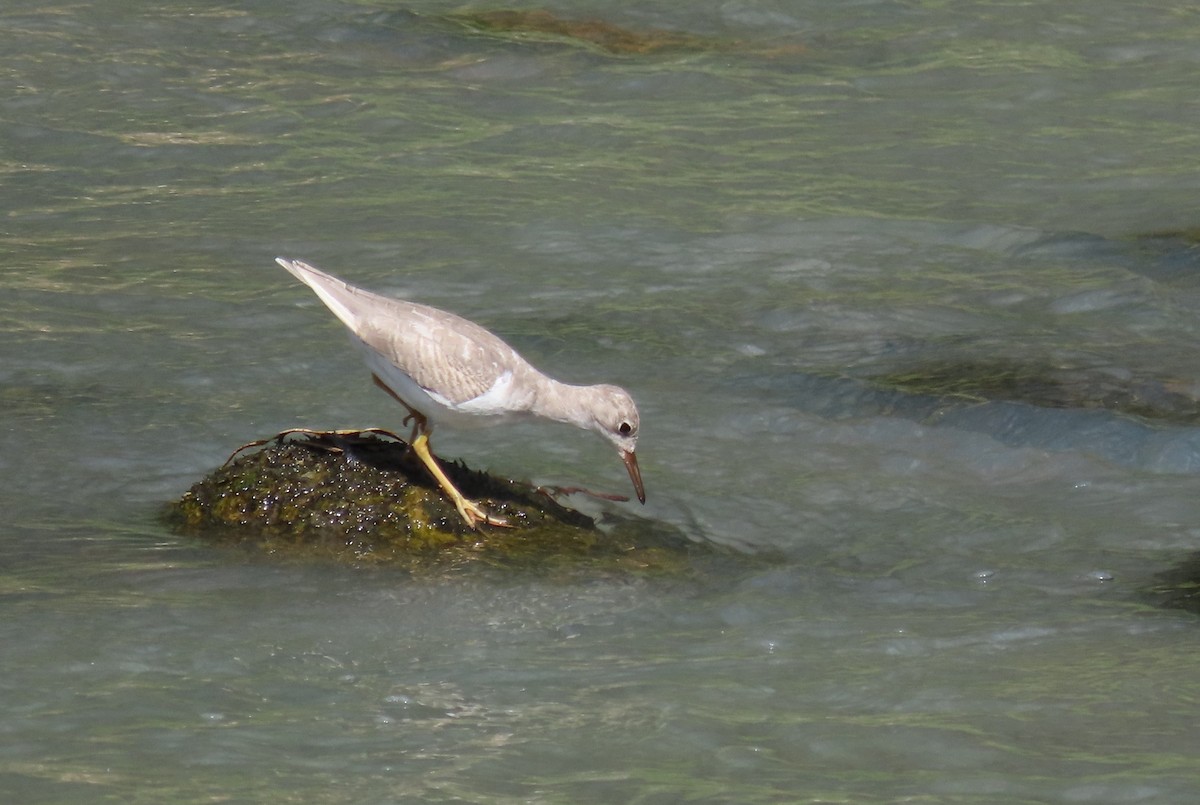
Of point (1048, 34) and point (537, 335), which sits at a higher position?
point (1048, 34)

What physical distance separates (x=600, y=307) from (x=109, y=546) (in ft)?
11.9

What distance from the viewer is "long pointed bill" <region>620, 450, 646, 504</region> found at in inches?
268

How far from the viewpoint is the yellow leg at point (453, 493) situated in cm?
641

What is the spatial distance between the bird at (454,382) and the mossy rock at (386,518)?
0.09 metres

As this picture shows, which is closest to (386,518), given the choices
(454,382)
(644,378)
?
(454,382)

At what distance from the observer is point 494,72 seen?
43.8ft

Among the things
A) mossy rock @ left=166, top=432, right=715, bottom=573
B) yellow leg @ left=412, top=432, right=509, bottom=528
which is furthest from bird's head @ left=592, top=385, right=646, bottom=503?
yellow leg @ left=412, top=432, right=509, bottom=528

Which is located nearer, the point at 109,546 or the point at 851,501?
the point at 109,546

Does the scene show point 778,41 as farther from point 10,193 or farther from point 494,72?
point 10,193

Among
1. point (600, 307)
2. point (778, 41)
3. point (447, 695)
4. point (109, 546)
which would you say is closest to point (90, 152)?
point (600, 307)

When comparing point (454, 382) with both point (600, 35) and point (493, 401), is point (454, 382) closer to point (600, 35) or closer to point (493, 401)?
point (493, 401)

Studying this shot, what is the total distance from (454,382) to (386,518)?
517 mm

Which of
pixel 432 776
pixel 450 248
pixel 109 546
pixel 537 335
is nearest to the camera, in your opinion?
pixel 432 776

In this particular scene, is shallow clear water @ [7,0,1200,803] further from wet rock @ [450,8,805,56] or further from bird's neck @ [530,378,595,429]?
bird's neck @ [530,378,595,429]
